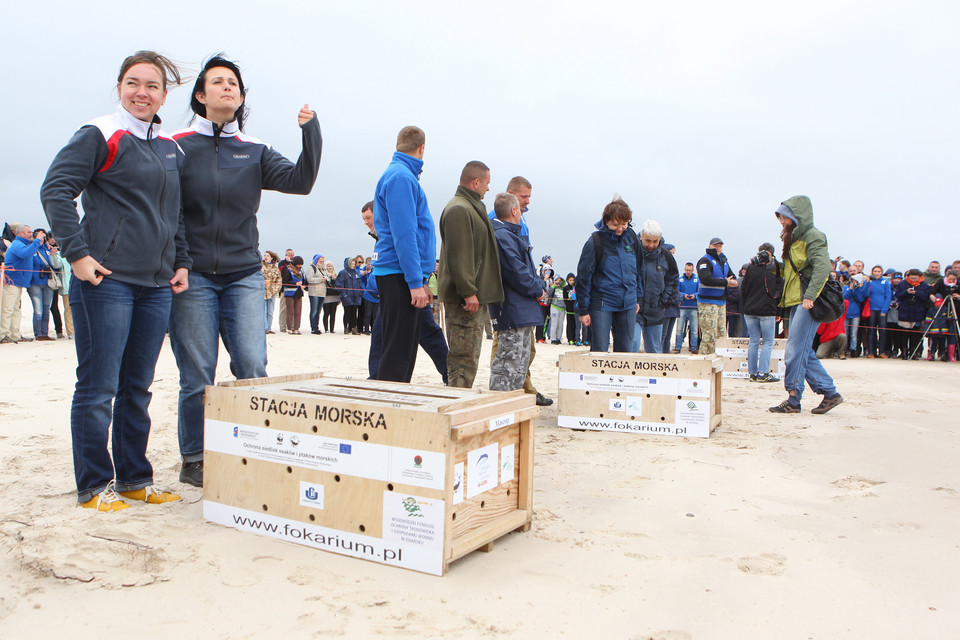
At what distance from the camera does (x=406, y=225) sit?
4.37 metres

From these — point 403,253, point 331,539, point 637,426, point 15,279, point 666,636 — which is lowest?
point 666,636

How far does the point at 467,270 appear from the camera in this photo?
15.9 feet

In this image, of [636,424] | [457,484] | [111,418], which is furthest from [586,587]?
[636,424]

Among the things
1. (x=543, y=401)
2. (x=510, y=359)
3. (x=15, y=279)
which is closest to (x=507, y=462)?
(x=510, y=359)

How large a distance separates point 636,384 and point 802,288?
2.01 meters

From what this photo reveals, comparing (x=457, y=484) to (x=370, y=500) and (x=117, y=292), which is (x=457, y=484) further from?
(x=117, y=292)

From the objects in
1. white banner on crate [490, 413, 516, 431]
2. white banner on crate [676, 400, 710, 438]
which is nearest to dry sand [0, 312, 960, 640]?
white banner on crate [490, 413, 516, 431]

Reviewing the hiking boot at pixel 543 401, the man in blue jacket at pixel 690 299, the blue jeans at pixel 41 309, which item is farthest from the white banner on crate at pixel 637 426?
the blue jeans at pixel 41 309

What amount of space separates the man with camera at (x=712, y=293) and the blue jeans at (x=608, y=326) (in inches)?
202

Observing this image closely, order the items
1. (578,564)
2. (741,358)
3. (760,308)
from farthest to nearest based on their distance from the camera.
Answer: (741,358) → (760,308) → (578,564)

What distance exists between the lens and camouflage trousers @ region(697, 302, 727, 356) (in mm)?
11549

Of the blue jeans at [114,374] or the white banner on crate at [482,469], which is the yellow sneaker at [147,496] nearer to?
the blue jeans at [114,374]

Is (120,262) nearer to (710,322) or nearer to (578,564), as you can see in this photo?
(578,564)

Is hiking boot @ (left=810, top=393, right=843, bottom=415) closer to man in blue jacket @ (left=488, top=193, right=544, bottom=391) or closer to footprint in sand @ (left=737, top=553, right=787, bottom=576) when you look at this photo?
man in blue jacket @ (left=488, top=193, right=544, bottom=391)
